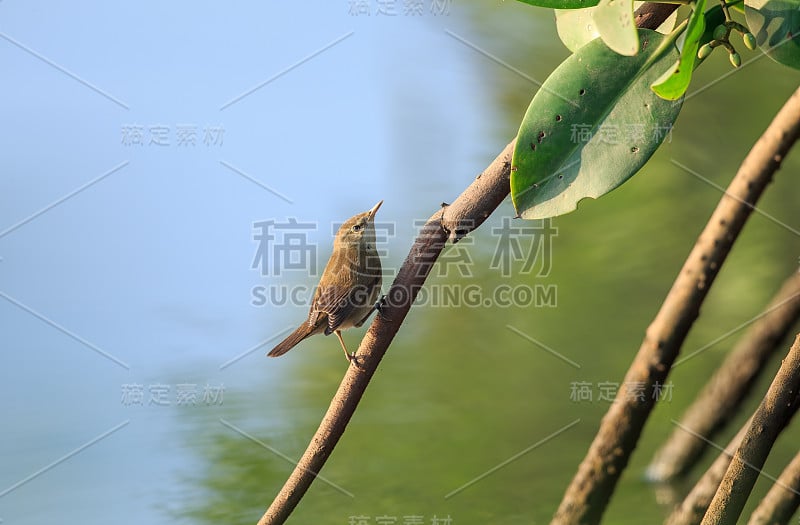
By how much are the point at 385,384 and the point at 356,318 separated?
373 millimetres

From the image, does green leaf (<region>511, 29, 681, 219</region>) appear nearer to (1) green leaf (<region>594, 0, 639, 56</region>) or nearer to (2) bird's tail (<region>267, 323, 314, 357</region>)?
(1) green leaf (<region>594, 0, 639, 56</region>)

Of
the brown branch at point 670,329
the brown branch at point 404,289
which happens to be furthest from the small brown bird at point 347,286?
the brown branch at point 670,329

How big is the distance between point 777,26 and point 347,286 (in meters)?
0.91

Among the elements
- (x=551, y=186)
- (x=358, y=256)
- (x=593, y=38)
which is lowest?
(x=358, y=256)

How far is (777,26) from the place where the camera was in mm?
625

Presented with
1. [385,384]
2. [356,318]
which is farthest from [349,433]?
[356,318]

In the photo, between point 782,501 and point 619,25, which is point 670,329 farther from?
point 619,25

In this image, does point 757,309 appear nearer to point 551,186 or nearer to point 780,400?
point 780,400

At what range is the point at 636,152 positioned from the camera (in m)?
0.65

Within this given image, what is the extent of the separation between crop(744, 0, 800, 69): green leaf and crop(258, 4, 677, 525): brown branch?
12cm

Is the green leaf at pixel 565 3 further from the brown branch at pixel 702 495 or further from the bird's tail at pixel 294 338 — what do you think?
the bird's tail at pixel 294 338

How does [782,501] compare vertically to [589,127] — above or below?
below

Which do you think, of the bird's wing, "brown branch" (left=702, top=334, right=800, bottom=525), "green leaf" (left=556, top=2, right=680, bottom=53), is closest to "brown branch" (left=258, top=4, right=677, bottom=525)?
"green leaf" (left=556, top=2, right=680, bottom=53)

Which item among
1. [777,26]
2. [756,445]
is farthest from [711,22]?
[756,445]
